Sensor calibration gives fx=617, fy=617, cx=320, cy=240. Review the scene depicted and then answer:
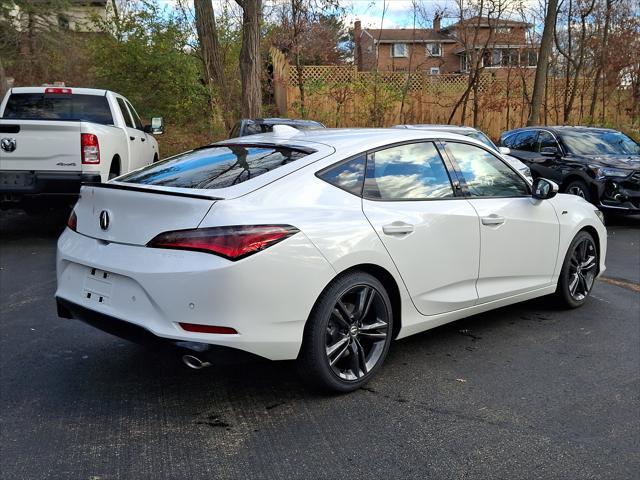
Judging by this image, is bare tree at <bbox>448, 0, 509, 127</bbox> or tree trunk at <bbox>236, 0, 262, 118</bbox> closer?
tree trunk at <bbox>236, 0, 262, 118</bbox>

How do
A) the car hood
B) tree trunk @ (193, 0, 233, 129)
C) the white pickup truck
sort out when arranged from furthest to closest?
tree trunk @ (193, 0, 233, 129) → the car hood → the white pickup truck

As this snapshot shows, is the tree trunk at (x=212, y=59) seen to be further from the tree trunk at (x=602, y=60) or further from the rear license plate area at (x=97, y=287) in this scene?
the rear license plate area at (x=97, y=287)

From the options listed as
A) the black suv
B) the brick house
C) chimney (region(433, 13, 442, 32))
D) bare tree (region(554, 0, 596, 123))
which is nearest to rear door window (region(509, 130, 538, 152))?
the black suv

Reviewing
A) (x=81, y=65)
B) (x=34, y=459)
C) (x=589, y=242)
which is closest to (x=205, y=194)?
(x=34, y=459)

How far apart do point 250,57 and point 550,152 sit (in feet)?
23.2

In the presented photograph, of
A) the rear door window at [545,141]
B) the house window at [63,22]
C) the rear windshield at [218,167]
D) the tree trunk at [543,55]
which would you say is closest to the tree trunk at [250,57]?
the rear door window at [545,141]

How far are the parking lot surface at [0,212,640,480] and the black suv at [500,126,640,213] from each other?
19.2 ft

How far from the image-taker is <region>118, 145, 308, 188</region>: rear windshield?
354 centimetres

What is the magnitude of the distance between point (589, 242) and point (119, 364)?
4034 mm

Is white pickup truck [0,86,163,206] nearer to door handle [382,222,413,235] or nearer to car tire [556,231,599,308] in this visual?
door handle [382,222,413,235]

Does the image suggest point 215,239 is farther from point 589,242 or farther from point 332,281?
point 589,242

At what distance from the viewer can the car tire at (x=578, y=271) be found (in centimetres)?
520

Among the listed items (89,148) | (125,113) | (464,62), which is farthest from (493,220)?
(464,62)

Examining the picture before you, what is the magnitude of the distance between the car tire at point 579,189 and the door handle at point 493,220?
675 cm
